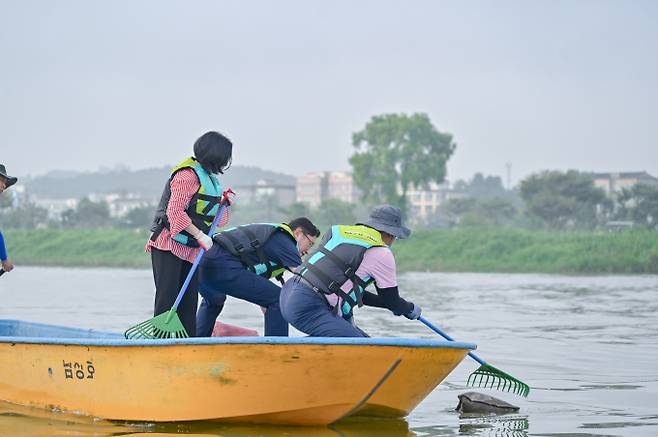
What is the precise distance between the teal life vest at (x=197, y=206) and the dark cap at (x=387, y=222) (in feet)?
3.47

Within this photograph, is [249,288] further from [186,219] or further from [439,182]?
[439,182]

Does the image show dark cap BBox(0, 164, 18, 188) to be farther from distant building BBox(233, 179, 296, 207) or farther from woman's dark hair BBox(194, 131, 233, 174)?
distant building BBox(233, 179, 296, 207)

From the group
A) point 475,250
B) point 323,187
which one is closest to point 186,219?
point 475,250

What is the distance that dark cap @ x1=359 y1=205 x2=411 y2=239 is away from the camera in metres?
7.12

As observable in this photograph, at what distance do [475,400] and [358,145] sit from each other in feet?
206

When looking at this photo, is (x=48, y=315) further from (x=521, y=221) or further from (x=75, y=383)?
(x=521, y=221)

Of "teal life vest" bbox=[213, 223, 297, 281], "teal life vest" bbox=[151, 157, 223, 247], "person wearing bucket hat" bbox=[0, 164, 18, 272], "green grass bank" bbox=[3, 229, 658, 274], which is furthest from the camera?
"green grass bank" bbox=[3, 229, 658, 274]

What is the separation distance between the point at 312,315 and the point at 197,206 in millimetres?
1057

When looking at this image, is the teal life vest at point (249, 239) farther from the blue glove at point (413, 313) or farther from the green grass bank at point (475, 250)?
the green grass bank at point (475, 250)

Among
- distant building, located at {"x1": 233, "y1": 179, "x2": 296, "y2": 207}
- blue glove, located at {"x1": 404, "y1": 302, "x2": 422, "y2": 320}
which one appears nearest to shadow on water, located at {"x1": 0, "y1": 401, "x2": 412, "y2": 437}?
blue glove, located at {"x1": 404, "y1": 302, "x2": 422, "y2": 320}

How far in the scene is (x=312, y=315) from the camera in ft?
23.4

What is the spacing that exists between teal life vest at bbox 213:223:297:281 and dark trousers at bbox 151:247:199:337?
0.95ft

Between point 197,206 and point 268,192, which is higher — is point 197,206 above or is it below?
above

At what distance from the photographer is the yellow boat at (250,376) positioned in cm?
660
